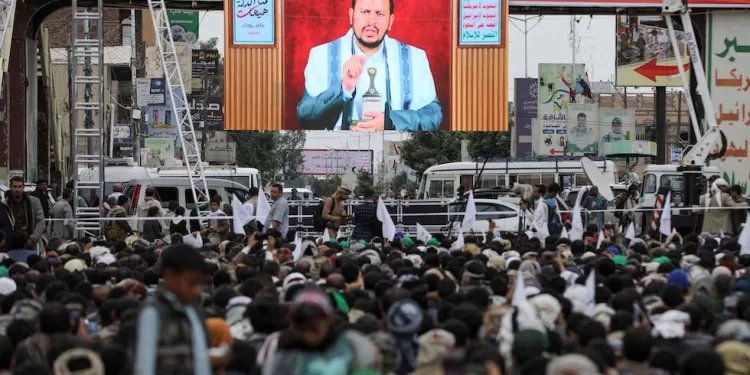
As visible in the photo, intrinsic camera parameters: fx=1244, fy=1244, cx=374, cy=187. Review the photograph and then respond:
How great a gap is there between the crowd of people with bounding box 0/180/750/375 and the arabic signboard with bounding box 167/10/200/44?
24517 mm

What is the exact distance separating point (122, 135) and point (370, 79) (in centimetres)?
1619

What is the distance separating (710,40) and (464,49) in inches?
232

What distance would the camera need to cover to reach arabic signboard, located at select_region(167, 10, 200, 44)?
38394mm

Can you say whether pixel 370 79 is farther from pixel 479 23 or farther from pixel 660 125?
pixel 660 125

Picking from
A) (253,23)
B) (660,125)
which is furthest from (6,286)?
(660,125)

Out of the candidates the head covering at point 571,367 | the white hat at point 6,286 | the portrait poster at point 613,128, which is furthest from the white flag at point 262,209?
the portrait poster at point 613,128

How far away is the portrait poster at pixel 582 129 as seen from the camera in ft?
163

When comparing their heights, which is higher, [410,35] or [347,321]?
[410,35]

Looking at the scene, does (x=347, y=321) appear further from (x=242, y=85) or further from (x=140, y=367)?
(x=242, y=85)

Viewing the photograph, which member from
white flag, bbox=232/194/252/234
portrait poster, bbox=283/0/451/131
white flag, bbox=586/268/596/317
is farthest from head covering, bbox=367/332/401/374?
portrait poster, bbox=283/0/451/131

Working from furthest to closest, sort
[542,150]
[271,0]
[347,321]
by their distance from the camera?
[542,150], [271,0], [347,321]

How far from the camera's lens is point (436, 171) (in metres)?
35.6

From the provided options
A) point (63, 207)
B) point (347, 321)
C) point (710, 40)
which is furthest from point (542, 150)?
point (347, 321)

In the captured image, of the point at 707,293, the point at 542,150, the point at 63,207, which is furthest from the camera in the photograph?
the point at 542,150
